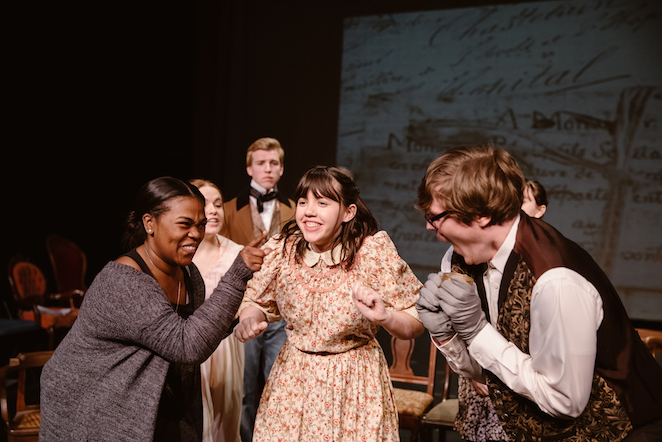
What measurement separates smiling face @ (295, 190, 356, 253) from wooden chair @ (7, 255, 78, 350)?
3.18 metres

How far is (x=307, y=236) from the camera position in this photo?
1850mm

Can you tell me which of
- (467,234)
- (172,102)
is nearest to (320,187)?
(467,234)

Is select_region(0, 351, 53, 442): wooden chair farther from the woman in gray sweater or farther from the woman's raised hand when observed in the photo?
the woman's raised hand

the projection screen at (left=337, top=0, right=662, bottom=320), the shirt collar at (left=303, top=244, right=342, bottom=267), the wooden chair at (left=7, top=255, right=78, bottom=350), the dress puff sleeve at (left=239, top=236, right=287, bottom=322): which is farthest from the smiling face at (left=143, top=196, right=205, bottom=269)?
the projection screen at (left=337, top=0, right=662, bottom=320)

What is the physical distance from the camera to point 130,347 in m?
1.56

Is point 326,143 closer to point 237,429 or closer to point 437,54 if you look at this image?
point 437,54

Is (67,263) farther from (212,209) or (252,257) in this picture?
(252,257)

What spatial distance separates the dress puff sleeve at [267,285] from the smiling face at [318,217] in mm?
159

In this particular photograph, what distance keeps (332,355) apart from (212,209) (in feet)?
4.26

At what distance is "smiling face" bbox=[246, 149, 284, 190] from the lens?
3559 mm

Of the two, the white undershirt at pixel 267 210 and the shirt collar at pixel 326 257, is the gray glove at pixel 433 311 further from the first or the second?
the white undershirt at pixel 267 210

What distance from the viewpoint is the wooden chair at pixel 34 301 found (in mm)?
4273

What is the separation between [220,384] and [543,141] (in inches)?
165

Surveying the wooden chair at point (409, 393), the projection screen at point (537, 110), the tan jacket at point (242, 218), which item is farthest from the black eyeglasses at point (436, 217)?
the projection screen at point (537, 110)
